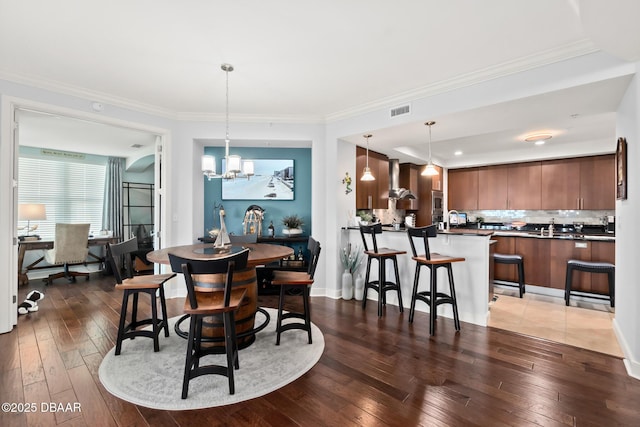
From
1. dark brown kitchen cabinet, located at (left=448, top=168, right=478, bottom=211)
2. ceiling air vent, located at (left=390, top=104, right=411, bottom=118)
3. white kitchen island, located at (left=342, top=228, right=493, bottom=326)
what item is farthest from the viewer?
dark brown kitchen cabinet, located at (left=448, top=168, right=478, bottom=211)

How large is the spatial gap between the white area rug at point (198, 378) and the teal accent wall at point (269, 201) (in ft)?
7.29

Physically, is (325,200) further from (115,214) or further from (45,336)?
(115,214)

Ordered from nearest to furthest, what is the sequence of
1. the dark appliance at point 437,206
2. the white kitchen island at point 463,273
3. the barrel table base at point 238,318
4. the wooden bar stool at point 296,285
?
1. the barrel table base at point 238,318
2. the wooden bar stool at point 296,285
3. the white kitchen island at point 463,273
4. the dark appliance at point 437,206

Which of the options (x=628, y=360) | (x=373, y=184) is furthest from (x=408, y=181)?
(x=628, y=360)

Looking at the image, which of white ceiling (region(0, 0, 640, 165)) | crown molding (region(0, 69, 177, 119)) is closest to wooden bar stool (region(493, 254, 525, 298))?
white ceiling (region(0, 0, 640, 165))

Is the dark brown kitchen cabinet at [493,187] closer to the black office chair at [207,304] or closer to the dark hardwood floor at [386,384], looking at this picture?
the dark hardwood floor at [386,384]

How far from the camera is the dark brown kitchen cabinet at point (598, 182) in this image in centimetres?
544

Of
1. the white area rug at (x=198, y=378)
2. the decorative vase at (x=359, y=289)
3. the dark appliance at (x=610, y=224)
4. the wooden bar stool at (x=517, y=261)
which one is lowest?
the white area rug at (x=198, y=378)

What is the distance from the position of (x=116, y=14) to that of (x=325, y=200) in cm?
310

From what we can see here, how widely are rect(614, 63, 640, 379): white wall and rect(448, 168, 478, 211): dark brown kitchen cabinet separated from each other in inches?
166

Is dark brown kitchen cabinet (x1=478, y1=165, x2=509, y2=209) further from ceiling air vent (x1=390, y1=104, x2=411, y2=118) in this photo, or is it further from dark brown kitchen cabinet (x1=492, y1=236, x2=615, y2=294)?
ceiling air vent (x1=390, y1=104, x2=411, y2=118)

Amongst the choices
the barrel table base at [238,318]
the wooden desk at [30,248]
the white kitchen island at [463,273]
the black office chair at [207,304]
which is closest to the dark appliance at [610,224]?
the white kitchen island at [463,273]

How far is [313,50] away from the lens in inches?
104

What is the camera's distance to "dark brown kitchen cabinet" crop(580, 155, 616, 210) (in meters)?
5.44
